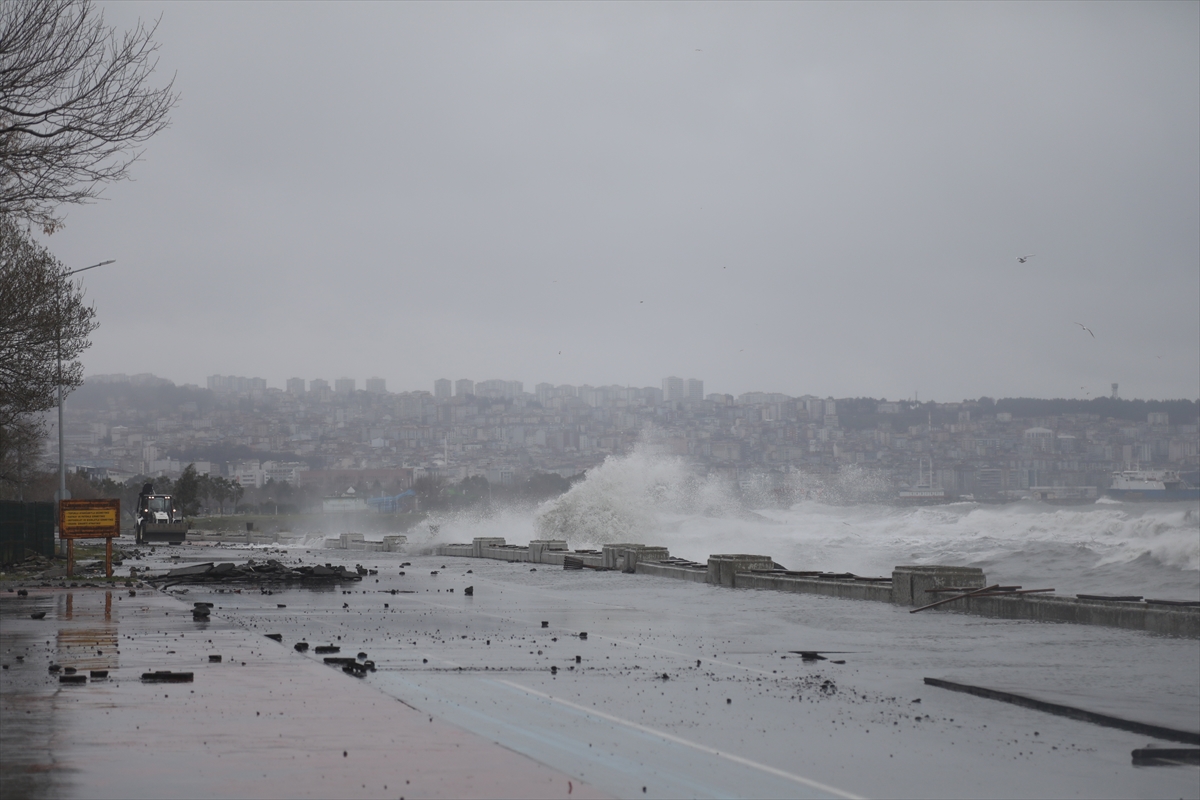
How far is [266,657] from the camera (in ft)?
45.2

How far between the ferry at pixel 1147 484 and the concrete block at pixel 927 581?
12827 cm

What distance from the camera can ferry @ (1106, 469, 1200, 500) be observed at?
461 feet

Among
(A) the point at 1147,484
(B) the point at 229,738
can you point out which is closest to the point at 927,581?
(B) the point at 229,738

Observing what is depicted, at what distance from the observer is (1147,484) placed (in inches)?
5531

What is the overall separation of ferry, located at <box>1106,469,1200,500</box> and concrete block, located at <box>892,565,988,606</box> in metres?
128

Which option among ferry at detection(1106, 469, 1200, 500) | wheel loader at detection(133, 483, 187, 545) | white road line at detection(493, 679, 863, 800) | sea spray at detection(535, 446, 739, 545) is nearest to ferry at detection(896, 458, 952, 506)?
ferry at detection(1106, 469, 1200, 500)

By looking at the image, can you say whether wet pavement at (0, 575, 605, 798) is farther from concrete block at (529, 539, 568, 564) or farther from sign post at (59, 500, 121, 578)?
concrete block at (529, 539, 568, 564)

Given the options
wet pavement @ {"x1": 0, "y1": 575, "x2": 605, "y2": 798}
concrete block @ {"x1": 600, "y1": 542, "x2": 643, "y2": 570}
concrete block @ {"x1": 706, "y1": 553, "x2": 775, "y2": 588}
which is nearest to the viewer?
wet pavement @ {"x1": 0, "y1": 575, "x2": 605, "y2": 798}

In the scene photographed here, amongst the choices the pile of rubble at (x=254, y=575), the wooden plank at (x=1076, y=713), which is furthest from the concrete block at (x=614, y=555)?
the wooden plank at (x=1076, y=713)

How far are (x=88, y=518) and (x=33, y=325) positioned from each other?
6791mm

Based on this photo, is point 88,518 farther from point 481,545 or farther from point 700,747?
point 700,747

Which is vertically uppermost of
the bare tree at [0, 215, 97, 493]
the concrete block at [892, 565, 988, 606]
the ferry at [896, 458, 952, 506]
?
the bare tree at [0, 215, 97, 493]

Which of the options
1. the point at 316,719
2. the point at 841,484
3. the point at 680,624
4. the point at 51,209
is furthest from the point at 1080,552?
the point at 841,484

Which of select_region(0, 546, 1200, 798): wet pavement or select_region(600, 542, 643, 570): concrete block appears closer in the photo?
select_region(0, 546, 1200, 798): wet pavement
